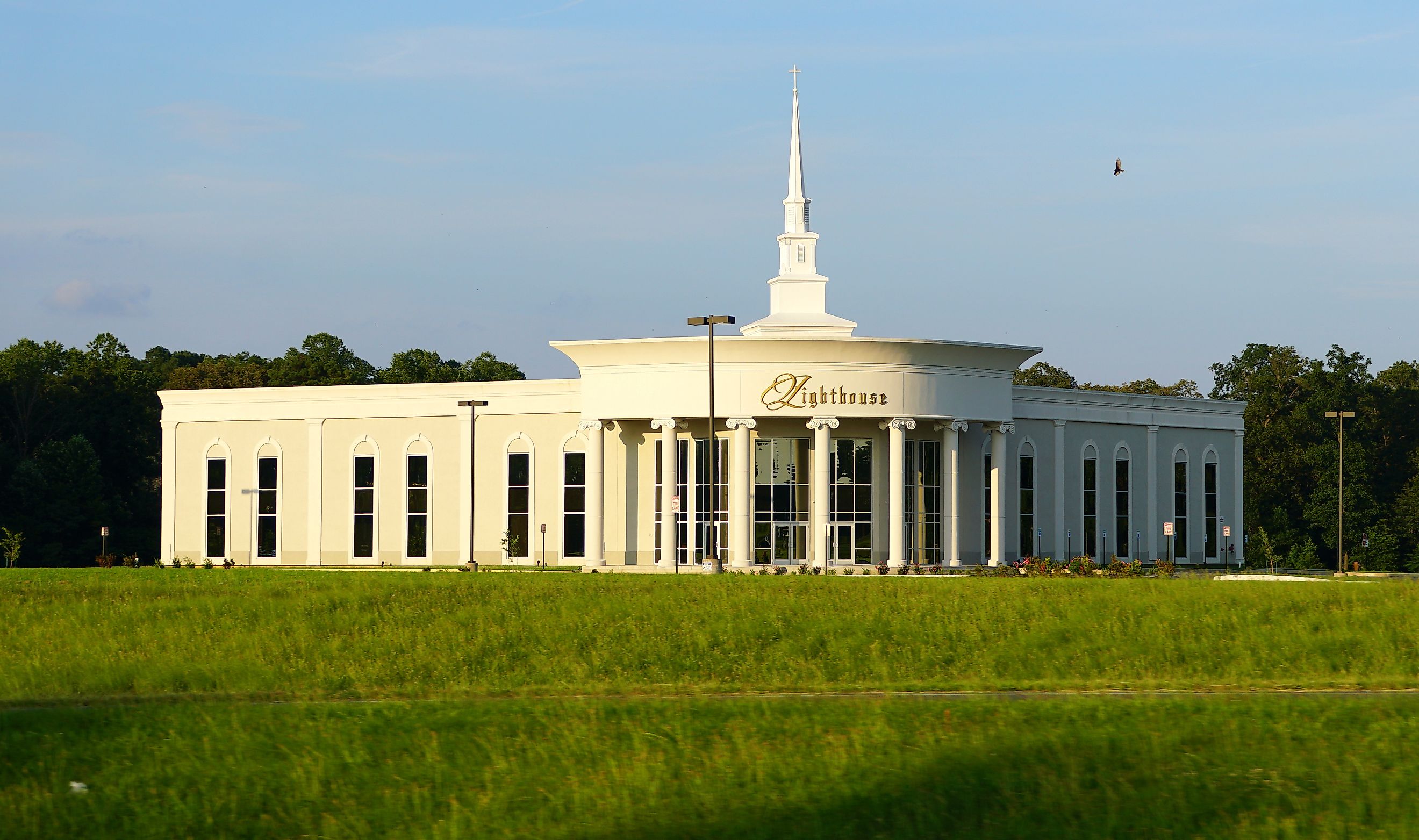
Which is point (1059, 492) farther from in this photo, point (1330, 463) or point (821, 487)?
point (1330, 463)

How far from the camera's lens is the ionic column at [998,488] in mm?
63625

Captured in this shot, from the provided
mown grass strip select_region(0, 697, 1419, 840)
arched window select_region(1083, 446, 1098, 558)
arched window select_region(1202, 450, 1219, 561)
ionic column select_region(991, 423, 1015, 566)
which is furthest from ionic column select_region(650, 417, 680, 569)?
mown grass strip select_region(0, 697, 1419, 840)

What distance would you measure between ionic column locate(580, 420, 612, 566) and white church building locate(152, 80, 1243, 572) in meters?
0.10

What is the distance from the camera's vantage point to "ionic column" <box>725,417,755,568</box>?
6006 cm

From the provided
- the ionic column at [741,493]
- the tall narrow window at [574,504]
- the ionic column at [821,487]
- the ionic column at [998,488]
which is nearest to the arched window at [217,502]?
the tall narrow window at [574,504]

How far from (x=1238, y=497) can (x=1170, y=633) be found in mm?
49933

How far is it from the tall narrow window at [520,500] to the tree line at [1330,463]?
42315 mm

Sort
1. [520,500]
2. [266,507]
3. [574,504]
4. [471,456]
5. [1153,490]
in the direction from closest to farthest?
[471,456] < [574,504] < [520,500] < [266,507] < [1153,490]

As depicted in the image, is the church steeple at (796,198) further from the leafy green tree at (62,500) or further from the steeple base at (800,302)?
the leafy green tree at (62,500)

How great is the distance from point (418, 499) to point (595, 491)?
10025mm

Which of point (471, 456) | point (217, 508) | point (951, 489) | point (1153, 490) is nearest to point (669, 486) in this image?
point (471, 456)

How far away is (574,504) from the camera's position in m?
66.9

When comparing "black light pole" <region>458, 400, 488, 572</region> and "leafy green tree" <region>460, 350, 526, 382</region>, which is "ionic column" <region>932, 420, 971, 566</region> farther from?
"leafy green tree" <region>460, 350, 526, 382</region>

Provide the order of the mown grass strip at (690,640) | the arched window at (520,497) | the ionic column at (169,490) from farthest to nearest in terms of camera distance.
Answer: the ionic column at (169,490) < the arched window at (520,497) < the mown grass strip at (690,640)
